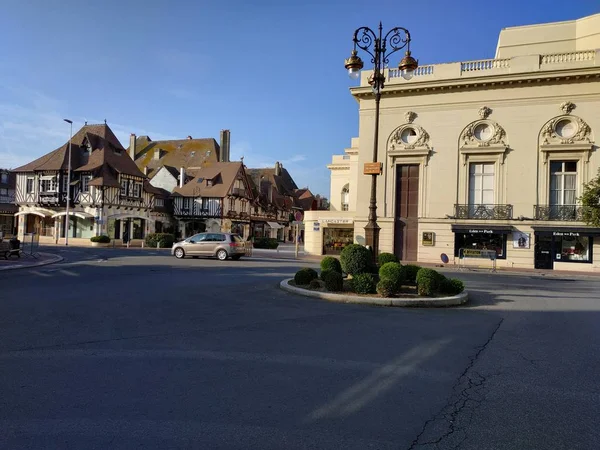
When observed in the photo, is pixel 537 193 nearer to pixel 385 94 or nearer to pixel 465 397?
pixel 385 94

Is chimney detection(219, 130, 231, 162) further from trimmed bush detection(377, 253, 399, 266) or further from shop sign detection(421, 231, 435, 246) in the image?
trimmed bush detection(377, 253, 399, 266)

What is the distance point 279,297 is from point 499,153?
22.7 metres

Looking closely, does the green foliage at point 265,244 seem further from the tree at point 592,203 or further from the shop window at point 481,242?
the tree at point 592,203

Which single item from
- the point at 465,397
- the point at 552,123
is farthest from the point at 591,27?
the point at 465,397

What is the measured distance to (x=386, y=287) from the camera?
31.8 feet

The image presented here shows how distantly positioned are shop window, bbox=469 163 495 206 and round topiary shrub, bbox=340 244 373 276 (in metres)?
19.6

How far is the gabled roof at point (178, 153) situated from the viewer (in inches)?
2313

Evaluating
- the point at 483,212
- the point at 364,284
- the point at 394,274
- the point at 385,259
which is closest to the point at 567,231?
the point at 483,212

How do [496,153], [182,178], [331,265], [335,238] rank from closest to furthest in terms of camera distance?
[331,265]
[496,153]
[335,238]
[182,178]

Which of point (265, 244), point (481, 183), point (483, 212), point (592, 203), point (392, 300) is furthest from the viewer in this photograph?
point (265, 244)

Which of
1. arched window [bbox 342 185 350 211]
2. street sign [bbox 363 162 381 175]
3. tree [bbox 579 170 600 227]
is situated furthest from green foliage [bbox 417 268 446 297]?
arched window [bbox 342 185 350 211]

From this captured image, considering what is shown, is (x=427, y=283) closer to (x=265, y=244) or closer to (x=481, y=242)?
(x=481, y=242)

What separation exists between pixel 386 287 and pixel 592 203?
62.8 feet

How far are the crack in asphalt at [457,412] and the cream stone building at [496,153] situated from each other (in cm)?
2274
